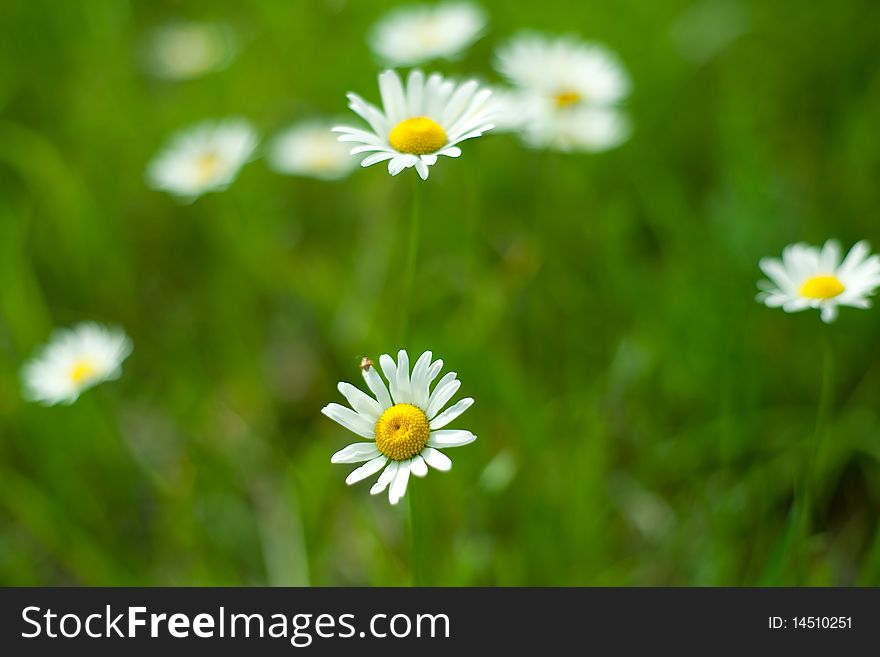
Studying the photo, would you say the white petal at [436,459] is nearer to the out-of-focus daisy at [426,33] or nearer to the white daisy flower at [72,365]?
the white daisy flower at [72,365]

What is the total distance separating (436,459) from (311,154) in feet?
5.94

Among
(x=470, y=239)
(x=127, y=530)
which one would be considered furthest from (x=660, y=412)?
(x=127, y=530)

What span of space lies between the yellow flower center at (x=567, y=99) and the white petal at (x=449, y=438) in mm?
1413

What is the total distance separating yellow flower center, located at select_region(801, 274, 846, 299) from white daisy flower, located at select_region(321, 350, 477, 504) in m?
0.70

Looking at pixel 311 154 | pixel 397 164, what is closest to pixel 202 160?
pixel 311 154

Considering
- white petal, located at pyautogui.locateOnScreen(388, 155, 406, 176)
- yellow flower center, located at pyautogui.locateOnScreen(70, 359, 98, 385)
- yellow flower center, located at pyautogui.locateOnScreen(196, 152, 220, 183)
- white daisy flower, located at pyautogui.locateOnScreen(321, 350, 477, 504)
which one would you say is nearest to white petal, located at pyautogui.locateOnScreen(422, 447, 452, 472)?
white daisy flower, located at pyautogui.locateOnScreen(321, 350, 477, 504)

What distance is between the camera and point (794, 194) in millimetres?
2518

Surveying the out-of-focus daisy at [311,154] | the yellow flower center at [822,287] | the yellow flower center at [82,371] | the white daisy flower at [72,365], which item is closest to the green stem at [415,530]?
the yellow flower center at [822,287]

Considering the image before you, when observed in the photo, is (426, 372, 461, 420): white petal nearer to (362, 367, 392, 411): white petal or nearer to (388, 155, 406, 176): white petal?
(362, 367, 392, 411): white petal

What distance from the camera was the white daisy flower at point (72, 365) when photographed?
2033mm

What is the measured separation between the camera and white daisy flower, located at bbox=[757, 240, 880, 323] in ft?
4.92

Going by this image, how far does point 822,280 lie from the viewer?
1554 mm
